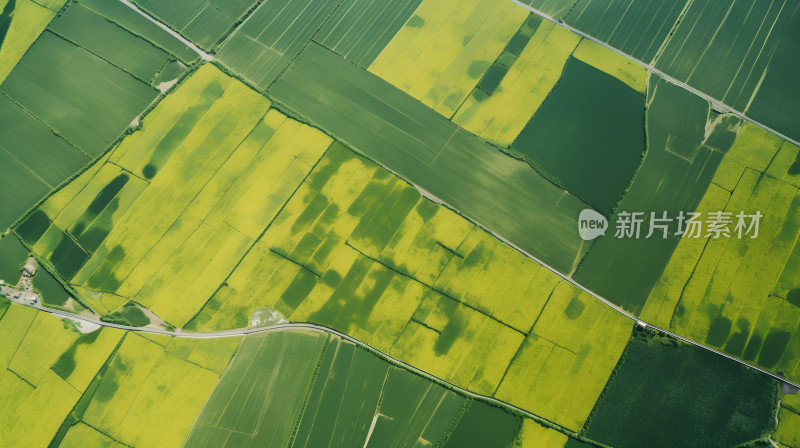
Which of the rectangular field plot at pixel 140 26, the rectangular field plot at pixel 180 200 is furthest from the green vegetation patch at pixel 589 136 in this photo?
the rectangular field plot at pixel 140 26

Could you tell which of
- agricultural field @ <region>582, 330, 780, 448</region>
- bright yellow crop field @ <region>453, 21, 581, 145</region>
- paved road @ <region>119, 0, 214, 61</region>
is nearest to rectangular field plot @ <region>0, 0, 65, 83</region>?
paved road @ <region>119, 0, 214, 61</region>

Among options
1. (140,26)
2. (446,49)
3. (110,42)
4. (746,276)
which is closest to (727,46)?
(746,276)

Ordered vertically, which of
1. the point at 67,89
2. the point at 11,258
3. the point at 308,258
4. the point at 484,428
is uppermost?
the point at 67,89

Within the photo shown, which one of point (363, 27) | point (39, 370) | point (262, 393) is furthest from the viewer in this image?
point (363, 27)

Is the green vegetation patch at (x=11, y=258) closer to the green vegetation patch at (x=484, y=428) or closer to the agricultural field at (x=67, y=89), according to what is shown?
the agricultural field at (x=67, y=89)

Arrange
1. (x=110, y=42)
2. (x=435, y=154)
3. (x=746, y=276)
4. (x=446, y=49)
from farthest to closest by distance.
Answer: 1. (x=110, y=42)
2. (x=446, y=49)
3. (x=435, y=154)
4. (x=746, y=276)

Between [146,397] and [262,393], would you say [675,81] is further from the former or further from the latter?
[146,397]

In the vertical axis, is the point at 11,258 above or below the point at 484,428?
below

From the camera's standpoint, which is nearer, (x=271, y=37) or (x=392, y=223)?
(x=392, y=223)
